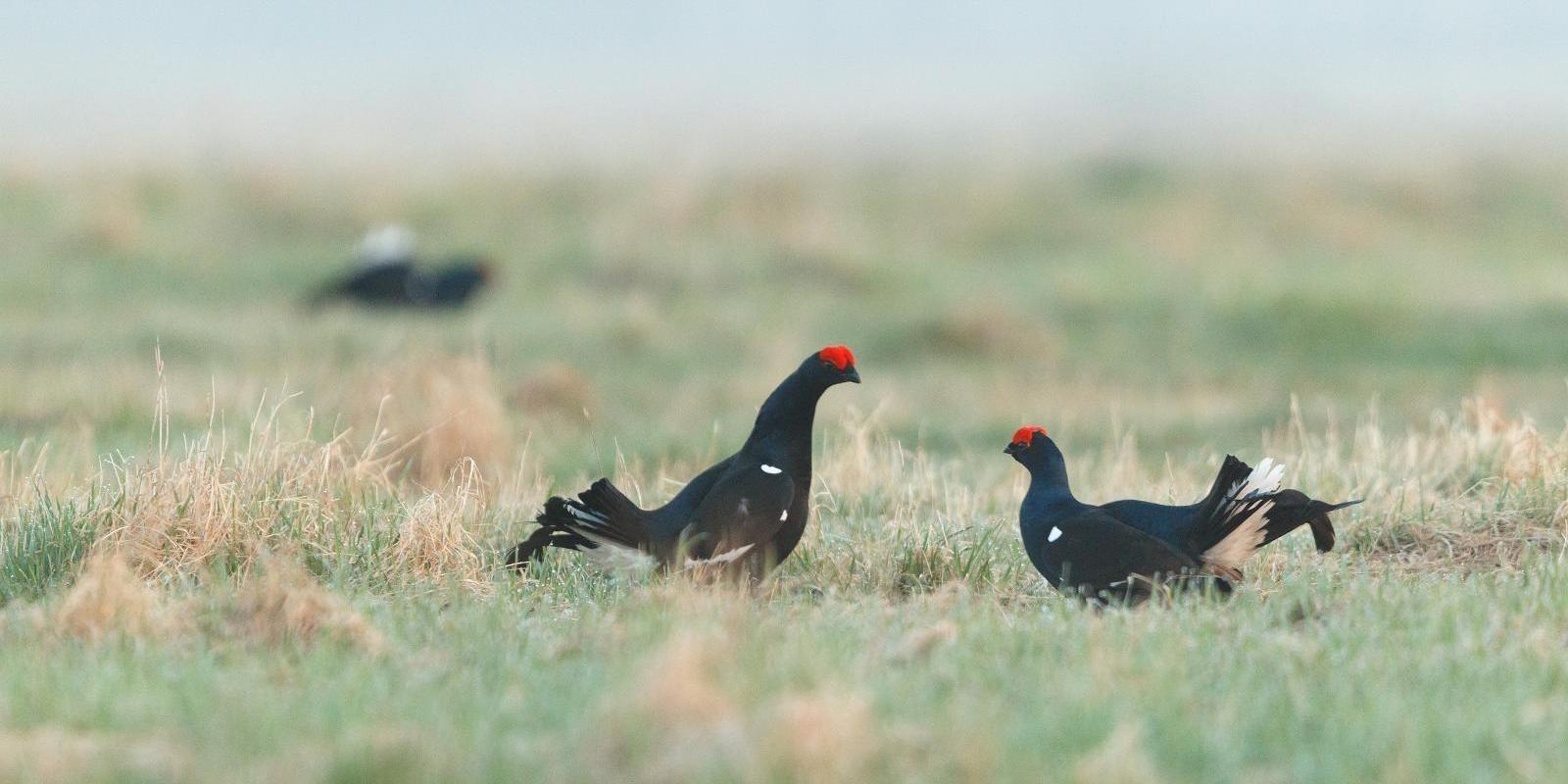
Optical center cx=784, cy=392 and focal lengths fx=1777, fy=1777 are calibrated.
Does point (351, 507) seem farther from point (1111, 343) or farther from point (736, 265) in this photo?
point (736, 265)

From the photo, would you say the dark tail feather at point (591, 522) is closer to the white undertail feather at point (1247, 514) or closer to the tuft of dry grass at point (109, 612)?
the tuft of dry grass at point (109, 612)

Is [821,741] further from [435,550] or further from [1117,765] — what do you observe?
[435,550]

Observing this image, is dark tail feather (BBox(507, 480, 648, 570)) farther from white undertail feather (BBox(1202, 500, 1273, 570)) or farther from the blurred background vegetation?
the blurred background vegetation

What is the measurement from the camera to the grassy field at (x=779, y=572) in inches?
170

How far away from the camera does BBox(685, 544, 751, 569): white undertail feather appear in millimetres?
6738

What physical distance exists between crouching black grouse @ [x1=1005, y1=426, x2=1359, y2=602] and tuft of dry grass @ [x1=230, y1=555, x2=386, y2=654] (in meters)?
2.53

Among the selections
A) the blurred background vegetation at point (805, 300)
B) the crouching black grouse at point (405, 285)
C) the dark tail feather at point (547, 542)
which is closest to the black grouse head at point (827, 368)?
the dark tail feather at point (547, 542)

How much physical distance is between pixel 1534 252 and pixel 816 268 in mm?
12539

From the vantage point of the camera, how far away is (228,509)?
278 inches

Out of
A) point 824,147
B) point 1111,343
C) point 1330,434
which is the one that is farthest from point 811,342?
point 824,147

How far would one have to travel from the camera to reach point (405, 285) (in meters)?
22.3

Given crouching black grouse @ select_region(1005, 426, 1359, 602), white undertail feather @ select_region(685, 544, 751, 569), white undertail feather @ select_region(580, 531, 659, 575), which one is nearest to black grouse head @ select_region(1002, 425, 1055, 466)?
crouching black grouse @ select_region(1005, 426, 1359, 602)

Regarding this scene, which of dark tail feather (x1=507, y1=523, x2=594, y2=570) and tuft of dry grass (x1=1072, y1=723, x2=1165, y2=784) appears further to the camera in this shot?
dark tail feather (x1=507, y1=523, x2=594, y2=570)

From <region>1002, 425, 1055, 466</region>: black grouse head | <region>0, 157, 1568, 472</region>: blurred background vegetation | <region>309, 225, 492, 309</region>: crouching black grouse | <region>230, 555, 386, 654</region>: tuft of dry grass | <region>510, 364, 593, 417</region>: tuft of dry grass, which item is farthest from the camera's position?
<region>309, 225, 492, 309</region>: crouching black grouse
